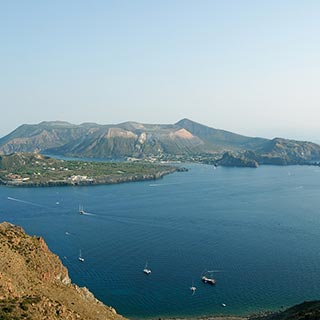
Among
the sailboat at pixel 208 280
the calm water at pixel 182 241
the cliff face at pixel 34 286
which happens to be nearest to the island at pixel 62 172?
the calm water at pixel 182 241

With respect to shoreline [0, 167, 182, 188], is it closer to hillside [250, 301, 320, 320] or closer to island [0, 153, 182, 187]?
island [0, 153, 182, 187]

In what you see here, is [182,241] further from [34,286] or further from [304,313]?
[34,286]

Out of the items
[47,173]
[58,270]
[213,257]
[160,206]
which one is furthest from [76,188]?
[58,270]

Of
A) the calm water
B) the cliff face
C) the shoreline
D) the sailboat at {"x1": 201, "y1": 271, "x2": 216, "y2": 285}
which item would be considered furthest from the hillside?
the shoreline

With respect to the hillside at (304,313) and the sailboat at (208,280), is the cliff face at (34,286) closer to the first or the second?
the hillside at (304,313)

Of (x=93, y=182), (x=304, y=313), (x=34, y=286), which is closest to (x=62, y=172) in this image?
(x=93, y=182)
